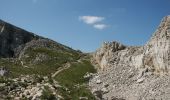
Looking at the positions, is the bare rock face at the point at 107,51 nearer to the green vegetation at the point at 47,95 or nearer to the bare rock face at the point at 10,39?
the green vegetation at the point at 47,95

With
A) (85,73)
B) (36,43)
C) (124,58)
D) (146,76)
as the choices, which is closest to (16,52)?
(36,43)

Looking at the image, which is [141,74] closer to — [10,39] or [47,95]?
[47,95]

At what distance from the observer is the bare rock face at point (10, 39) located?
158 m

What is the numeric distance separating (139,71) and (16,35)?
11540 cm

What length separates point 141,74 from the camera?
57.5 meters

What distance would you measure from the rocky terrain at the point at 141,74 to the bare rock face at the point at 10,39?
95660 mm

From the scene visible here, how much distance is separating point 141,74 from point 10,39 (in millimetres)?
112752

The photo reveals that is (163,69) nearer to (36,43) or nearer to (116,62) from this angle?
(116,62)

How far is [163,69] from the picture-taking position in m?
53.9

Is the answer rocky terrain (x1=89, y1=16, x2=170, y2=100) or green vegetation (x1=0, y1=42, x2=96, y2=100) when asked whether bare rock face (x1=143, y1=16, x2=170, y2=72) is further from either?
green vegetation (x1=0, y1=42, x2=96, y2=100)

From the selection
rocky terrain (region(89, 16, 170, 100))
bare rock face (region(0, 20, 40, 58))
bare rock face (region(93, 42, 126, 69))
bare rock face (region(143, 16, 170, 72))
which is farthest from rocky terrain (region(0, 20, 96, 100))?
bare rock face (region(143, 16, 170, 72))

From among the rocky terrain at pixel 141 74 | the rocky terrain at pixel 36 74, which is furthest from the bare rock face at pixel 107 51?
the rocky terrain at pixel 141 74

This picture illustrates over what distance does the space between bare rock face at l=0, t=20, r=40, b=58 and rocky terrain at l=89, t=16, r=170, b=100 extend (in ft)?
314

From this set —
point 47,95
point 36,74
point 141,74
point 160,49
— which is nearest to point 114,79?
point 141,74
